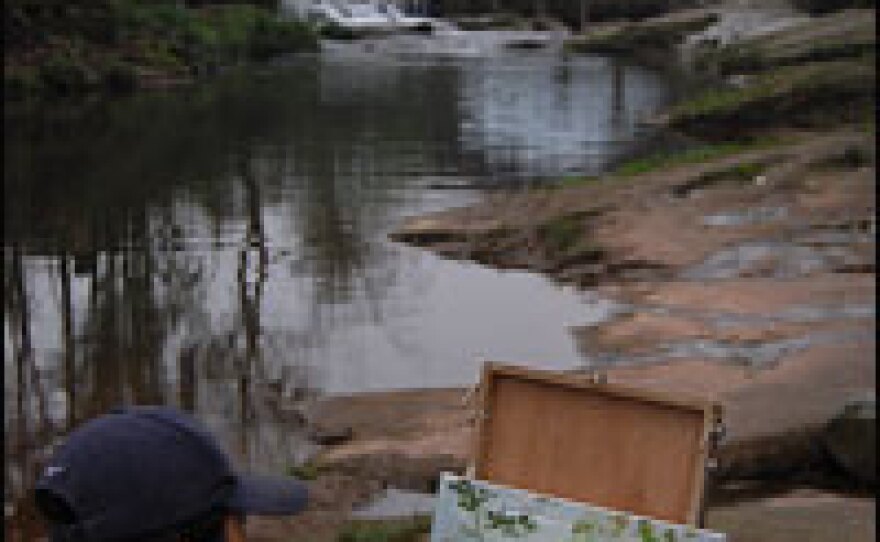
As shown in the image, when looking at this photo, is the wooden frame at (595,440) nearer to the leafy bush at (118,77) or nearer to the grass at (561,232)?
→ the grass at (561,232)

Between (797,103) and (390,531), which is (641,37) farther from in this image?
(390,531)

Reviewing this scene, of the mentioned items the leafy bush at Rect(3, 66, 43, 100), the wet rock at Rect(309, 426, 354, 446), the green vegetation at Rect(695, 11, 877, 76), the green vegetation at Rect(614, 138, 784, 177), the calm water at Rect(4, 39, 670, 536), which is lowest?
the wet rock at Rect(309, 426, 354, 446)

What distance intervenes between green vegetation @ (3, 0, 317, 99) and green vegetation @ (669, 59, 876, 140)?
60.6 feet

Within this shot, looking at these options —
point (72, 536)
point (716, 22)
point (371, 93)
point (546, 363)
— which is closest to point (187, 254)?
point (546, 363)

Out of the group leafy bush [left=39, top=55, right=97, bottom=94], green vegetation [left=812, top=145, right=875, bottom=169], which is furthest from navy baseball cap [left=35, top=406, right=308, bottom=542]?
leafy bush [left=39, top=55, right=97, bottom=94]

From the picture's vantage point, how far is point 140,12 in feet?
156

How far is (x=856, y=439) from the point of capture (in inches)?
342

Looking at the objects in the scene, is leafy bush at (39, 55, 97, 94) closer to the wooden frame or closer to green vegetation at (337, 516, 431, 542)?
green vegetation at (337, 516, 431, 542)

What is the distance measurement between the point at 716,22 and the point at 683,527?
191ft

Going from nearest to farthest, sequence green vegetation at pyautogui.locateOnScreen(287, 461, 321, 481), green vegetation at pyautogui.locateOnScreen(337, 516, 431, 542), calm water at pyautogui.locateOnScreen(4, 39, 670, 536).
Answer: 1. green vegetation at pyautogui.locateOnScreen(337, 516, 431, 542)
2. green vegetation at pyautogui.locateOnScreen(287, 461, 321, 481)
3. calm water at pyautogui.locateOnScreen(4, 39, 670, 536)

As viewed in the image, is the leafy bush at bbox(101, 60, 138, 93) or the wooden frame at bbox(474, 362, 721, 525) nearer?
the wooden frame at bbox(474, 362, 721, 525)

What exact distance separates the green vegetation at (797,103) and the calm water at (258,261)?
85.2 inches

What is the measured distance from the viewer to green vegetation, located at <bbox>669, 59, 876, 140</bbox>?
28.8 metres

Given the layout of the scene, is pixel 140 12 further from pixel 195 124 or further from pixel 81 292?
pixel 81 292
